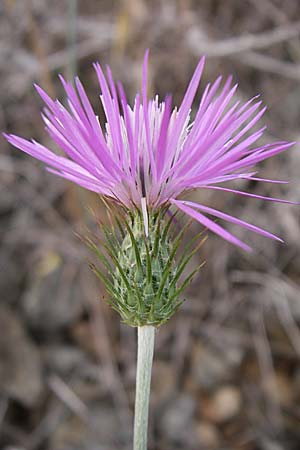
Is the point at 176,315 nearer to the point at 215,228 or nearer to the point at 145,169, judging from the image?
the point at 145,169

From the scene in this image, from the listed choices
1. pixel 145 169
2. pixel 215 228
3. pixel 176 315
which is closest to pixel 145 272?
pixel 145 169

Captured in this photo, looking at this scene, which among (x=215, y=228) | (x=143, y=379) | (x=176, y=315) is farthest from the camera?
(x=176, y=315)

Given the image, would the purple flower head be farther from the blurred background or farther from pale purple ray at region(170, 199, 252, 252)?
the blurred background

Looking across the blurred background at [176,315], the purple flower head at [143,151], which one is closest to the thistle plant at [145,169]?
the purple flower head at [143,151]

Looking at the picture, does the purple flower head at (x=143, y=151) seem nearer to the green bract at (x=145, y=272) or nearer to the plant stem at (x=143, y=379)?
the green bract at (x=145, y=272)

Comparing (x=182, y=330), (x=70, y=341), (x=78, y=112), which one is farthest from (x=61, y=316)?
(x=78, y=112)

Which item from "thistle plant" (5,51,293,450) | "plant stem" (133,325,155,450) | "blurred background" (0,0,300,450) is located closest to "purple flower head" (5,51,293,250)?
"thistle plant" (5,51,293,450)

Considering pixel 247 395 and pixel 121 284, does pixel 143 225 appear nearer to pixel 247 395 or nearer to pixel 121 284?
pixel 121 284
